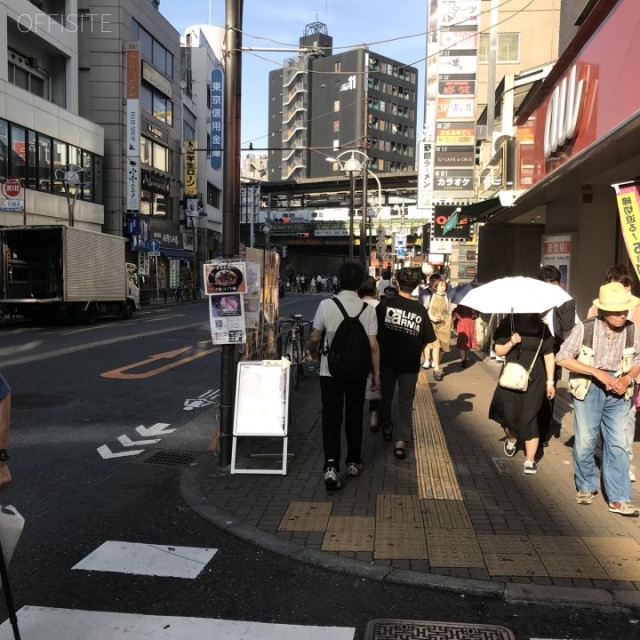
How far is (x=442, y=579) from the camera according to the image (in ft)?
12.0

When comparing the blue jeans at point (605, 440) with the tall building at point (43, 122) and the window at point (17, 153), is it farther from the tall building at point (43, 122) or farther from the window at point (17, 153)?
the window at point (17, 153)

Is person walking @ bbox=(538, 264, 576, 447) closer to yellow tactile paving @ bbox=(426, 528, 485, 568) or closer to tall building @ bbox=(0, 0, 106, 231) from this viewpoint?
yellow tactile paving @ bbox=(426, 528, 485, 568)

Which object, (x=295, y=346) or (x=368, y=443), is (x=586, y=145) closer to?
(x=368, y=443)

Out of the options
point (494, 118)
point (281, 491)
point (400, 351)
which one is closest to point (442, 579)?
point (281, 491)

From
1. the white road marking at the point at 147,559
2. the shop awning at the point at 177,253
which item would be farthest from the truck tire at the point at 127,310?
the white road marking at the point at 147,559

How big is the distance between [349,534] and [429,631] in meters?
1.20

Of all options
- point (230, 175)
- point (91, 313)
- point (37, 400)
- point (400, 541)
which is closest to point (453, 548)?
point (400, 541)

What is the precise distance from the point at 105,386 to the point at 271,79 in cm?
12290

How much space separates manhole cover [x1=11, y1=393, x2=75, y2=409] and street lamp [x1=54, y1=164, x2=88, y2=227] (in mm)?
21567

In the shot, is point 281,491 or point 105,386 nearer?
point 281,491

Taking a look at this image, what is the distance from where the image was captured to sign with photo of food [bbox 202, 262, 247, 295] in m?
5.54

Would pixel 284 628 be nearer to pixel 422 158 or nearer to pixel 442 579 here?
pixel 442 579

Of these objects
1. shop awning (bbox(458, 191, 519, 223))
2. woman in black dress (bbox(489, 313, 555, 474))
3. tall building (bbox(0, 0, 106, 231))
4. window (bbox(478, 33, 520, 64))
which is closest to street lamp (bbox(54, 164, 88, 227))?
tall building (bbox(0, 0, 106, 231))

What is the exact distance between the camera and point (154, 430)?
24.4 feet
